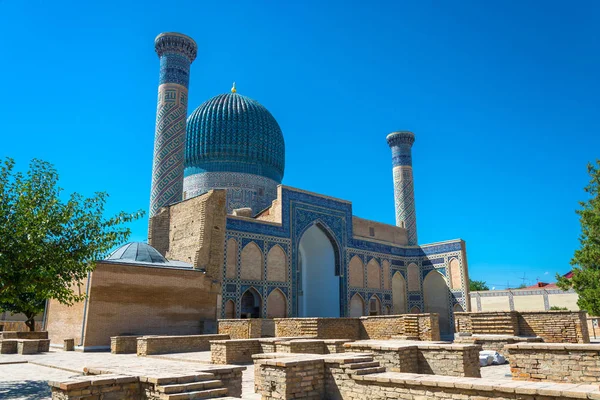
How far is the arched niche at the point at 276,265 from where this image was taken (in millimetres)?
17141

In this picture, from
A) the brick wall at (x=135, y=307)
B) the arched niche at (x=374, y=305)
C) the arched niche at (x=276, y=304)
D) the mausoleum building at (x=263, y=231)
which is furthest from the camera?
the arched niche at (x=374, y=305)

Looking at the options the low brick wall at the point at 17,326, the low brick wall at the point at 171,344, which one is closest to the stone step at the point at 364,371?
the low brick wall at the point at 171,344

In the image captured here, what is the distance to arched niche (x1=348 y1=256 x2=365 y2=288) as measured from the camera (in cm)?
1975

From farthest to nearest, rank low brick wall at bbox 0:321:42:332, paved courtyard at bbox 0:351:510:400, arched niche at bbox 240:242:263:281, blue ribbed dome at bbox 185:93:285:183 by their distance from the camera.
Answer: blue ribbed dome at bbox 185:93:285:183
low brick wall at bbox 0:321:42:332
arched niche at bbox 240:242:263:281
paved courtyard at bbox 0:351:510:400

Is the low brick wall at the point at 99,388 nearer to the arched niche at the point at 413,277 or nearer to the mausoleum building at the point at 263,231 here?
the mausoleum building at the point at 263,231

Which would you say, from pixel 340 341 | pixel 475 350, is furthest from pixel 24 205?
pixel 475 350

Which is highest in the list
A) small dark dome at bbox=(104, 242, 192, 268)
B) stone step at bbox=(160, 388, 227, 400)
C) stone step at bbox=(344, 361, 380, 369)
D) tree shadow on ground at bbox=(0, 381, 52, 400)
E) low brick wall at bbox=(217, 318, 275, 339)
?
small dark dome at bbox=(104, 242, 192, 268)

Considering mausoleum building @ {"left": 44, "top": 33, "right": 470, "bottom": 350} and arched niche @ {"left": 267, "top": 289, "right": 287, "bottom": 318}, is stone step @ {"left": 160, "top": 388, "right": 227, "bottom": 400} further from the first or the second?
arched niche @ {"left": 267, "top": 289, "right": 287, "bottom": 318}

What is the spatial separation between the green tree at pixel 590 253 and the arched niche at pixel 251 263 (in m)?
9.32

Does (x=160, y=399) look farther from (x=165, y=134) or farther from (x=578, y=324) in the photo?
(x=165, y=134)

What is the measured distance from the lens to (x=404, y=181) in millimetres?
25641

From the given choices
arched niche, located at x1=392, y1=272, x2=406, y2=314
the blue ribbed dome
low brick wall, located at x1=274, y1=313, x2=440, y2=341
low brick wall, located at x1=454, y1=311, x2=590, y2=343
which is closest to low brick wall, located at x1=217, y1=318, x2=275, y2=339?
low brick wall, located at x1=274, y1=313, x2=440, y2=341

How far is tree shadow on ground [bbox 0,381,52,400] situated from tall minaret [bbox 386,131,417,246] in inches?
804

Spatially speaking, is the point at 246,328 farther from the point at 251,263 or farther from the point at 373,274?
the point at 373,274
